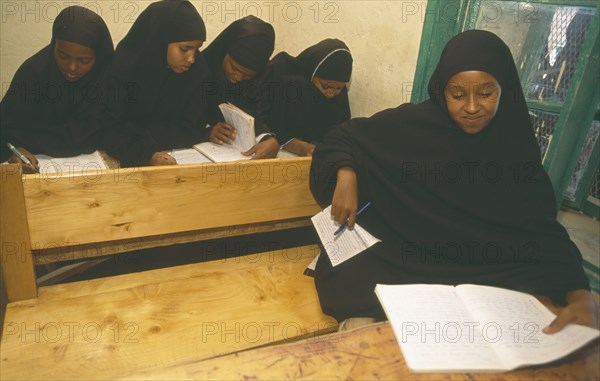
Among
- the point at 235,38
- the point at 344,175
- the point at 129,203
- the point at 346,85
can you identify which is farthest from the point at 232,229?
the point at 346,85

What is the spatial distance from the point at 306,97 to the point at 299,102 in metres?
0.05

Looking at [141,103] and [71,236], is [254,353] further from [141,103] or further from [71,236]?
[141,103]

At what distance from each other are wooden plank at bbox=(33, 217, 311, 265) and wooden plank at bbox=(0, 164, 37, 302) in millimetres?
76

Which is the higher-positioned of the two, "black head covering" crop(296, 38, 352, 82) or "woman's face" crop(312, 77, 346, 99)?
"black head covering" crop(296, 38, 352, 82)

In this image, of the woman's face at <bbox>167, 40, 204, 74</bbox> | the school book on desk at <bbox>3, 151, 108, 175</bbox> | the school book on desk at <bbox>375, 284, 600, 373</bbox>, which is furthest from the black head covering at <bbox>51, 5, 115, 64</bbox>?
the school book on desk at <bbox>375, 284, 600, 373</bbox>

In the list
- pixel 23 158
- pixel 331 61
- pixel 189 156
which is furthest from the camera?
pixel 331 61

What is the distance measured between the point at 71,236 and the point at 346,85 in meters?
1.79

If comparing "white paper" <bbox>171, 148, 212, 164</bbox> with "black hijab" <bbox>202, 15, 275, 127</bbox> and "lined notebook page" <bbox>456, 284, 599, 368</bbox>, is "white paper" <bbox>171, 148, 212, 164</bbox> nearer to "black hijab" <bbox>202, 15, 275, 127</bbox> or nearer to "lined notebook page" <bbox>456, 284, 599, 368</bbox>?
"black hijab" <bbox>202, 15, 275, 127</bbox>

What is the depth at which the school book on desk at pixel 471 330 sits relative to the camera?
0.94 metres

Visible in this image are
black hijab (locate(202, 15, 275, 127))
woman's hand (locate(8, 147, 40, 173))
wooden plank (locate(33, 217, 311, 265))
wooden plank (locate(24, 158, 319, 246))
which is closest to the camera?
wooden plank (locate(24, 158, 319, 246))

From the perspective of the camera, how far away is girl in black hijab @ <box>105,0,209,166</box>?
6.57 feet

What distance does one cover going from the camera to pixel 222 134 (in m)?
2.23

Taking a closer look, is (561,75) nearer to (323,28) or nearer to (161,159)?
(323,28)

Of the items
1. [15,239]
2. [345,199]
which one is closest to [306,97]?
[345,199]
